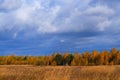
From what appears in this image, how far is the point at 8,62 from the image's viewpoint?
10769 cm

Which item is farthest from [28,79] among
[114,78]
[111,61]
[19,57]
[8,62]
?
[19,57]

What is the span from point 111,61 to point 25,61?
3396 cm

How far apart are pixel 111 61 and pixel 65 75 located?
84.8 m

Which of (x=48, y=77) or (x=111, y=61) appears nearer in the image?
(x=48, y=77)

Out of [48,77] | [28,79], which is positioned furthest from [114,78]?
[28,79]

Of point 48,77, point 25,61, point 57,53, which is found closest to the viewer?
point 48,77

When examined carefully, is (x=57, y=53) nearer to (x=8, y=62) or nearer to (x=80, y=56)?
(x=80, y=56)

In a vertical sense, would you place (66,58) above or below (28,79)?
above

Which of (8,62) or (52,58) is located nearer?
(52,58)

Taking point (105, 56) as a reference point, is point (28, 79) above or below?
below

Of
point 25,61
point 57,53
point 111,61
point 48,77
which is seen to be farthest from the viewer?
point 25,61

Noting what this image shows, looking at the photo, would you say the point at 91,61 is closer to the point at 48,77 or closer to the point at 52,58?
the point at 52,58

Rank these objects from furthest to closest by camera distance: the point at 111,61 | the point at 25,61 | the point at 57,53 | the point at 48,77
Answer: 1. the point at 25,61
2. the point at 57,53
3. the point at 111,61
4. the point at 48,77

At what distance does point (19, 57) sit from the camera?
381 feet
